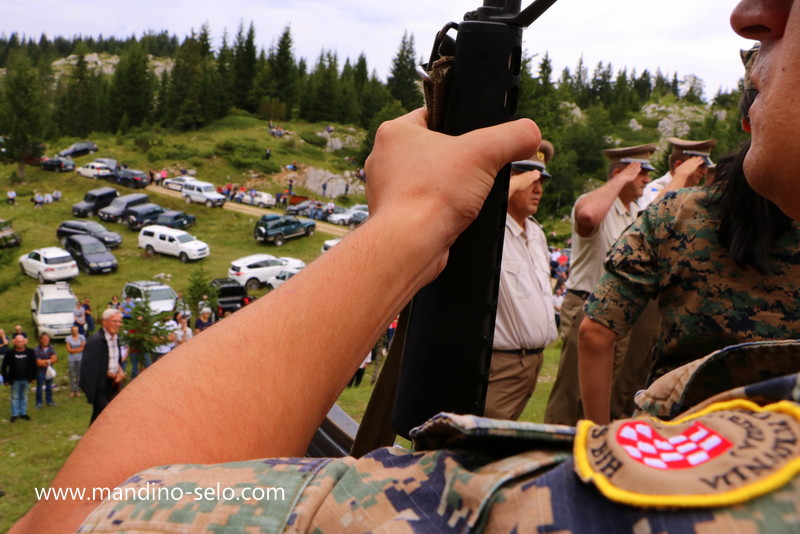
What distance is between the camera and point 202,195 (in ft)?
127

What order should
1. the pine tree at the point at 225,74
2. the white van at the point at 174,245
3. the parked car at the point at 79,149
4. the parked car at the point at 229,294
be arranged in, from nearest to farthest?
the parked car at the point at 229,294
the white van at the point at 174,245
the parked car at the point at 79,149
the pine tree at the point at 225,74

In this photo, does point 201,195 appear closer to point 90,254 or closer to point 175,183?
point 175,183

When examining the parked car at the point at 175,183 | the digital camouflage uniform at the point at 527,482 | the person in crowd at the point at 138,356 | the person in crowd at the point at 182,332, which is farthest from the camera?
the parked car at the point at 175,183

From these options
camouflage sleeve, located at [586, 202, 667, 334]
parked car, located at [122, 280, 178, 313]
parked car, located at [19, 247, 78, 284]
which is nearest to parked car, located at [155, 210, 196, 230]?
parked car, located at [19, 247, 78, 284]

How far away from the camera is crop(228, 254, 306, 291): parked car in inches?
1002

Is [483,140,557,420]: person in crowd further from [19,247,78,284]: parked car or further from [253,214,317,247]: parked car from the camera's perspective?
[253,214,317,247]: parked car

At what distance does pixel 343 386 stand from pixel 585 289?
397cm

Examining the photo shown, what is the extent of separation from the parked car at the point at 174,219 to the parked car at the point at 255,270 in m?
9.82

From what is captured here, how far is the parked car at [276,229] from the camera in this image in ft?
107

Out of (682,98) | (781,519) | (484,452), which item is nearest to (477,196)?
(484,452)

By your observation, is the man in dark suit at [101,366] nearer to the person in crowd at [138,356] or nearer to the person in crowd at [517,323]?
the person in crowd at [138,356]

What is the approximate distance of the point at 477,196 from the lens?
3.05 feet

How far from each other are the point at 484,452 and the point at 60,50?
137079 millimetres

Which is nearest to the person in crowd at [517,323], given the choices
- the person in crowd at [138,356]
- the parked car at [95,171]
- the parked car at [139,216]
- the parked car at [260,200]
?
the person in crowd at [138,356]
